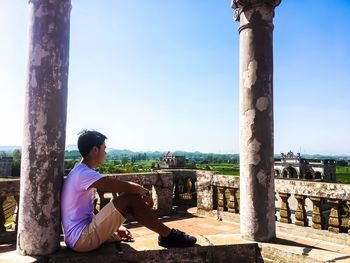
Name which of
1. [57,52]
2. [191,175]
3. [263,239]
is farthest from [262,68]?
[191,175]

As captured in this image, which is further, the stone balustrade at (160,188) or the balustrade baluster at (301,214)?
Result: the stone balustrade at (160,188)

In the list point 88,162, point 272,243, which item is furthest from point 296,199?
point 88,162

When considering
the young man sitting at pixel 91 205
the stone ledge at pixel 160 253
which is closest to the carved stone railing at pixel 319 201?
the stone ledge at pixel 160 253

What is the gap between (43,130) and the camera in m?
2.99

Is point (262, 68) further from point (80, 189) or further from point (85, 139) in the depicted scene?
point (80, 189)

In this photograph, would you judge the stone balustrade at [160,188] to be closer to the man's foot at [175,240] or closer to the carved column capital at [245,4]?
the man's foot at [175,240]

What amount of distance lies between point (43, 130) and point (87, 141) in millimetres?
414

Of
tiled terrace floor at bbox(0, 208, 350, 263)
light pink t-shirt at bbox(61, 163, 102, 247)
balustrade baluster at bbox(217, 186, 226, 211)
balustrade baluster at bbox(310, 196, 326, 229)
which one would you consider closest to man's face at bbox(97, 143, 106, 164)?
light pink t-shirt at bbox(61, 163, 102, 247)

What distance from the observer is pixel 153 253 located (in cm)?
314

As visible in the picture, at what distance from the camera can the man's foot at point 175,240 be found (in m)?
3.18

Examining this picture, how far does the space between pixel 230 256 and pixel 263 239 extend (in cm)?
50

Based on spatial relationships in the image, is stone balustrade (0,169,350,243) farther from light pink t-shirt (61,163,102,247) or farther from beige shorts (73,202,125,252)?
beige shorts (73,202,125,252)

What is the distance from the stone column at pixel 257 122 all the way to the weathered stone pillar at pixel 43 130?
214 cm

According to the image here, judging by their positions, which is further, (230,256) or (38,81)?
(230,256)
